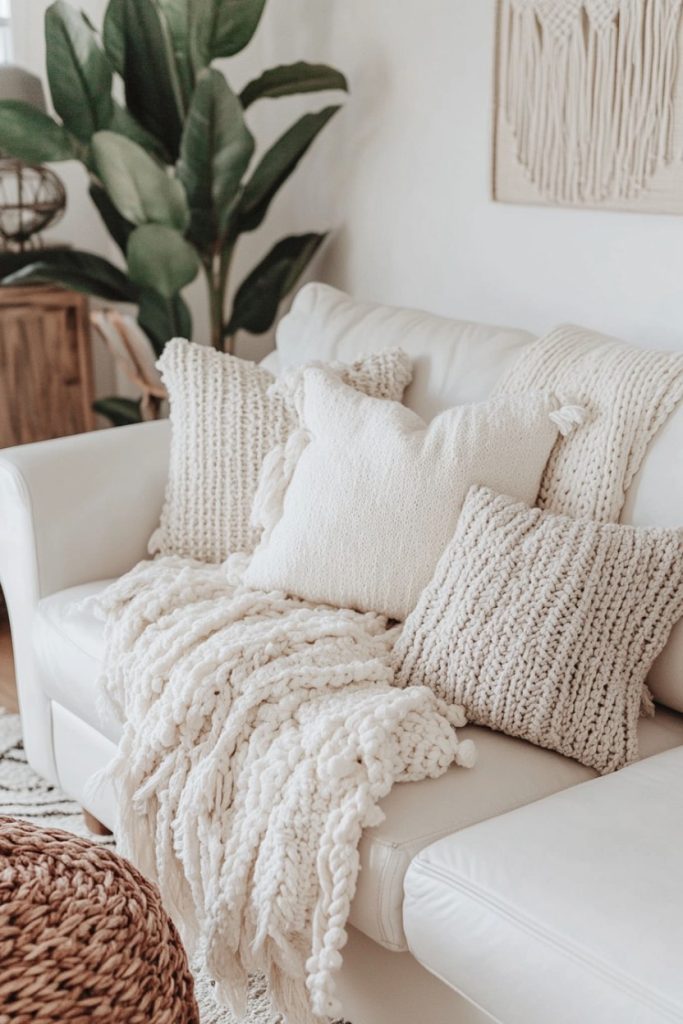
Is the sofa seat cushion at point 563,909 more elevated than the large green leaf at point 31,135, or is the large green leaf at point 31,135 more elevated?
the large green leaf at point 31,135

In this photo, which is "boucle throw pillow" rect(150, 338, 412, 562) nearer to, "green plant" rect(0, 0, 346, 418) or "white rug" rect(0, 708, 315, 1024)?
"white rug" rect(0, 708, 315, 1024)

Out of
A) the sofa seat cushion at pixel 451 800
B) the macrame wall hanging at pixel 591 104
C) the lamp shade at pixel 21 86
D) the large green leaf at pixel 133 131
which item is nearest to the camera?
the sofa seat cushion at pixel 451 800

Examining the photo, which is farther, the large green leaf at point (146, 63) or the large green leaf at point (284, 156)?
the large green leaf at point (284, 156)

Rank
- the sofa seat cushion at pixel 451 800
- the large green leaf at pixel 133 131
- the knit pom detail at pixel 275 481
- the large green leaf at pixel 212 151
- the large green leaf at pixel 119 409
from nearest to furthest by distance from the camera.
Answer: the sofa seat cushion at pixel 451 800, the knit pom detail at pixel 275 481, the large green leaf at pixel 212 151, the large green leaf at pixel 133 131, the large green leaf at pixel 119 409

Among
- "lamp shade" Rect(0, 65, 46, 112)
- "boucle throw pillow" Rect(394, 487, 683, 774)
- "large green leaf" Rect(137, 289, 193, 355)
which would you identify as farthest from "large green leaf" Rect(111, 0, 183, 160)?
"boucle throw pillow" Rect(394, 487, 683, 774)

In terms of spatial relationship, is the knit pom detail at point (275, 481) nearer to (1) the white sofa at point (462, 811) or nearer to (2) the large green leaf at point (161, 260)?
(1) the white sofa at point (462, 811)

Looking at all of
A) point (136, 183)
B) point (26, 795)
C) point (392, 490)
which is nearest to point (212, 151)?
point (136, 183)

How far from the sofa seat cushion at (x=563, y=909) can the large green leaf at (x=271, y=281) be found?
1.72 metres

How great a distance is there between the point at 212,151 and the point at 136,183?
0.58ft

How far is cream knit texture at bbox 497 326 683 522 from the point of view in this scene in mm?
1697

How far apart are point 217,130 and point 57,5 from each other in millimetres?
426

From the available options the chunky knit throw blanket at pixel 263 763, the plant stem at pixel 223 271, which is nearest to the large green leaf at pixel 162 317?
the plant stem at pixel 223 271

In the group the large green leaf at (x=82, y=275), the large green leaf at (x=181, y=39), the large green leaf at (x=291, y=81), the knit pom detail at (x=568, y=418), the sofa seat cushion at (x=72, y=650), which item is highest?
the large green leaf at (x=181, y=39)

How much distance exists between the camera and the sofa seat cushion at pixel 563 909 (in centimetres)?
110
